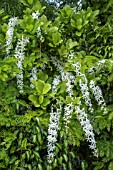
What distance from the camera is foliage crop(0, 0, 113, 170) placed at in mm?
2279

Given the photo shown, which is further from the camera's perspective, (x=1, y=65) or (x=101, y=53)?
(x=101, y=53)

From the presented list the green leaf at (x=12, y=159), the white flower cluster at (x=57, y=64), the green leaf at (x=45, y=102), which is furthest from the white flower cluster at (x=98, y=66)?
the green leaf at (x=12, y=159)

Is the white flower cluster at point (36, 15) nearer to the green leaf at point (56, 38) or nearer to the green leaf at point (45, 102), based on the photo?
the green leaf at point (56, 38)

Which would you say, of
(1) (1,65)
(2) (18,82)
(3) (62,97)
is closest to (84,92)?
(3) (62,97)

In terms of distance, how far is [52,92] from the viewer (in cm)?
233

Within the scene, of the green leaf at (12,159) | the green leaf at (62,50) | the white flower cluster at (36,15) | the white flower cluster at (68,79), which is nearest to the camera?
the green leaf at (12,159)

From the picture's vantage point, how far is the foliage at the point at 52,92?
2.28 meters

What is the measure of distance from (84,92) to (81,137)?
0.35 meters

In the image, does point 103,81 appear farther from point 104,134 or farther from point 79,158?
point 79,158

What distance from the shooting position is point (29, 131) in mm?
2275

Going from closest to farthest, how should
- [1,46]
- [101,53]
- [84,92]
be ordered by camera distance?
[84,92] → [1,46] → [101,53]

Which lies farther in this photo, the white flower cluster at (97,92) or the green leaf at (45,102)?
the white flower cluster at (97,92)

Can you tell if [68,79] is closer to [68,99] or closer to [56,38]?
[68,99]

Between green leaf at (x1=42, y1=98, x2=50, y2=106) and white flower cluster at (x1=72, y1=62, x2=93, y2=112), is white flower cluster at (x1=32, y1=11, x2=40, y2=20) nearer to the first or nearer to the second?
white flower cluster at (x1=72, y1=62, x2=93, y2=112)
